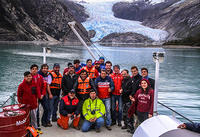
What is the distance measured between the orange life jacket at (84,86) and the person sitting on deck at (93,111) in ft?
0.86

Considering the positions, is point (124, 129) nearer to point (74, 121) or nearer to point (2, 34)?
point (74, 121)

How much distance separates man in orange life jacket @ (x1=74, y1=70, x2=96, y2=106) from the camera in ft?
20.0

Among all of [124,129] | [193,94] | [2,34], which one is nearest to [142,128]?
[124,129]

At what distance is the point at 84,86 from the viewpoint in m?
6.13

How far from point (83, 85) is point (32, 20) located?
85436 mm

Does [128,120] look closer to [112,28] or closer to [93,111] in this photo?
[93,111]

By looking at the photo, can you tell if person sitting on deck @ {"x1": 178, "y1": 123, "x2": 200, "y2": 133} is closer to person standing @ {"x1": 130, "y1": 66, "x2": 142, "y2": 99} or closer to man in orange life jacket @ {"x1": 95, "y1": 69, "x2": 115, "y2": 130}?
person standing @ {"x1": 130, "y1": 66, "x2": 142, "y2": 99}

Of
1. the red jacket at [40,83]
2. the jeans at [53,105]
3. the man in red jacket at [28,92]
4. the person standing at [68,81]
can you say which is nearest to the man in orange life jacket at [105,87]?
the person standing at [68,81]

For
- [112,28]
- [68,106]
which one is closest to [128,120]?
[68,106]

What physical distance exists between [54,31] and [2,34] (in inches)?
1155

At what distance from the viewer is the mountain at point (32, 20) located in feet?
217

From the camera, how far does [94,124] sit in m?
6.12

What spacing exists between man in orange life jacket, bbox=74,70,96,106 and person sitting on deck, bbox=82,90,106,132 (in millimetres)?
213

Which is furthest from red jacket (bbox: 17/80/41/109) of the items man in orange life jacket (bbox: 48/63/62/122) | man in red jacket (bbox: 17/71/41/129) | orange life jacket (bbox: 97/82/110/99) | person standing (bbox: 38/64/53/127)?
orange life jacket (bbox: 97/82/110/99)
